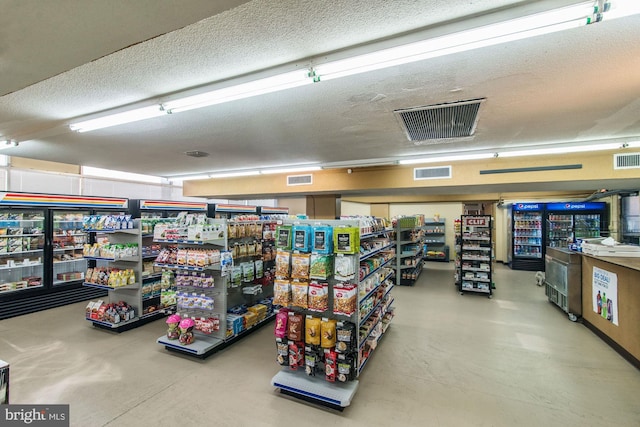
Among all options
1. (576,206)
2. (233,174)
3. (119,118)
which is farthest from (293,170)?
(576,206)

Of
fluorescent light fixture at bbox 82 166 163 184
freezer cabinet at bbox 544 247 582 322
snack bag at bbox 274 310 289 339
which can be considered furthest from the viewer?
fluorescent light fixture at bbox 82 166 163 184

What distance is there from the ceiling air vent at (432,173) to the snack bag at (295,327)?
4.09m

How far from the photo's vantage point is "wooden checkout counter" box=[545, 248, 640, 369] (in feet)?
12.0

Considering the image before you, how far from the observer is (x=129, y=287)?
16.0 ft

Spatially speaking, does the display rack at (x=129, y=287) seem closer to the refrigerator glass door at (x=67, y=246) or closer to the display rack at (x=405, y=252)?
the refrigerator glass door at (x=67, y=246)

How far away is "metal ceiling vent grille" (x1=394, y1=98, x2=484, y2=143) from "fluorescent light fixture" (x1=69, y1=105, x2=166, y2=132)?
2.65m

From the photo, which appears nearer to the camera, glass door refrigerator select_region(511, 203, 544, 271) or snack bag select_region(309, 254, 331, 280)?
snack bag select_region(309, 254, 331, 280)

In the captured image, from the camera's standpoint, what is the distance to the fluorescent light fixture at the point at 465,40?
1603 mm

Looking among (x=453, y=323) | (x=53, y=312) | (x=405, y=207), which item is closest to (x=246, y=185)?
(x=53, y=312)

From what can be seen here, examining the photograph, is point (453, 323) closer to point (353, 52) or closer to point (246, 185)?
point (353, 52)

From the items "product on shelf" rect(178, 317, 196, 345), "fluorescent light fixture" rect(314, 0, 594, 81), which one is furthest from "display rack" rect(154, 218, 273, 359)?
"fluorescent light fixture" rect(314, 0, 594, 81)

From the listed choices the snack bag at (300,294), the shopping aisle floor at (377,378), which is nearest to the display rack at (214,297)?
the shopping aisle floor at (377,378)

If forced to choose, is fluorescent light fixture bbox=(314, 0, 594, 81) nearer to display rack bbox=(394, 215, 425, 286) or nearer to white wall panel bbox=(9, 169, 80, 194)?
display rack bbox=(394, 215, 425, 286)

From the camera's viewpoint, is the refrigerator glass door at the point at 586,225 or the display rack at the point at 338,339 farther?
the refrigerator glass door at the point at 586,225
